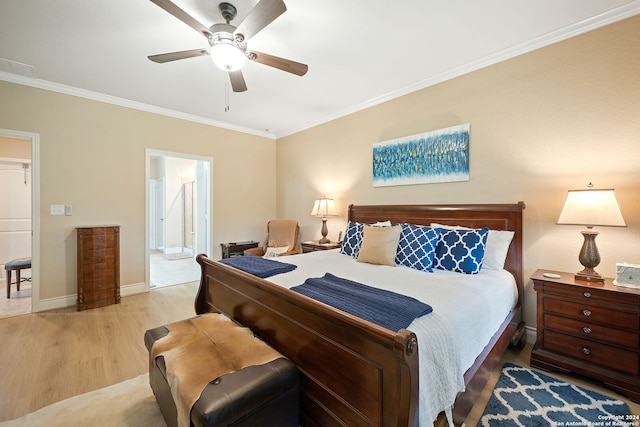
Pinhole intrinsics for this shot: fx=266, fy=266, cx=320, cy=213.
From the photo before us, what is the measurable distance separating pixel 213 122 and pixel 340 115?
2252 millimetres

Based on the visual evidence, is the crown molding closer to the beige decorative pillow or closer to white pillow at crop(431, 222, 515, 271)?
the beige decorative pillow

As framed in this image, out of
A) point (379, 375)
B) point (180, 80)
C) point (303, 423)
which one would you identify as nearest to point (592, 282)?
point (379, 375)

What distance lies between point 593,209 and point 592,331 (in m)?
0.88

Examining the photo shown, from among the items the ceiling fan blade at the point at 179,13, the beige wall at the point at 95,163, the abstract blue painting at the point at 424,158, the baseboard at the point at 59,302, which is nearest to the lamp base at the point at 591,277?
the abstract blue painting at the point at 424,158

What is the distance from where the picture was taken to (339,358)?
1238 millimetres

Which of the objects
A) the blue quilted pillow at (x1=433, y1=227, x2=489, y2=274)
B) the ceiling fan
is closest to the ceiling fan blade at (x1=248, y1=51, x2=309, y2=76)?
the ceiling fan

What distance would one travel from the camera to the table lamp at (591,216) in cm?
189

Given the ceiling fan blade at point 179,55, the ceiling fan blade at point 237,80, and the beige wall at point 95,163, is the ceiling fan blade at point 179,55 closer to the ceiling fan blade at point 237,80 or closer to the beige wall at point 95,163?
the ceiling fan blade at point 237,80

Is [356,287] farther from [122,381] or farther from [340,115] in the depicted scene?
[340,115]

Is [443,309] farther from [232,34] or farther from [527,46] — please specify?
[527,46]

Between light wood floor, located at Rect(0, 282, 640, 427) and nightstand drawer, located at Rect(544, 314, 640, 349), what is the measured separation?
1.19 feet

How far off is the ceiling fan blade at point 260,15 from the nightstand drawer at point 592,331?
2.95 m

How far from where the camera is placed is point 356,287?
6.07 feet

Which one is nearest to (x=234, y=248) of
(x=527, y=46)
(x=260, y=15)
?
(x=260, y=15)
